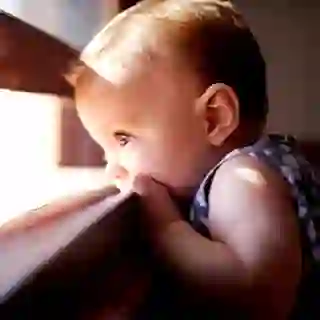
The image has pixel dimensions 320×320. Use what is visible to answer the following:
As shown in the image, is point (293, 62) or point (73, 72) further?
point (293, 62)

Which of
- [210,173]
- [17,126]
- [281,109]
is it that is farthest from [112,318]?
[281,109]

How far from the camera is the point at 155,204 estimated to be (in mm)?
533

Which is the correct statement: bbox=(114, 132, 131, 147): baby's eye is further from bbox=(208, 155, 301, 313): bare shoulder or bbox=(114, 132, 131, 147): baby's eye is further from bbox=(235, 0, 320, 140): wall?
bbox=(235, 0, 320, 140): wall

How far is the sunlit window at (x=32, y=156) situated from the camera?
0.61 m

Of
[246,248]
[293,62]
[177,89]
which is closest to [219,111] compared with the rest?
[177,89]

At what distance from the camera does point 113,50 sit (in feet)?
1.96

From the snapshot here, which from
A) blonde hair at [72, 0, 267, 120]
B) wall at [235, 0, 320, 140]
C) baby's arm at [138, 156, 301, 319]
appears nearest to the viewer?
baby's arm at [138, 156, 301, 319]

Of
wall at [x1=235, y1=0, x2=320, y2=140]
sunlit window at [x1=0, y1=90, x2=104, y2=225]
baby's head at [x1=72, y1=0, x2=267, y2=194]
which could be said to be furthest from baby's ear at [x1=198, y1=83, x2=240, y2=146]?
wall at [x1=235, y1=0, x2=320, y2=140]

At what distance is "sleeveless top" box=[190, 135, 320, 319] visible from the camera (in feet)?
1.67

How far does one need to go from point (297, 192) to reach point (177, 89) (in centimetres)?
12

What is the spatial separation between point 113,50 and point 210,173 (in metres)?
0.12

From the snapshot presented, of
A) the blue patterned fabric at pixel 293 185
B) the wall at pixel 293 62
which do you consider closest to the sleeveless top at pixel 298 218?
the blue patterned fabric at pixel 293 185

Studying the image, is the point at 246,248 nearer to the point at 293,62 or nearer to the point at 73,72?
the point at 73,72

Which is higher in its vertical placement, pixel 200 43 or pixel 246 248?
pixel 200 43
